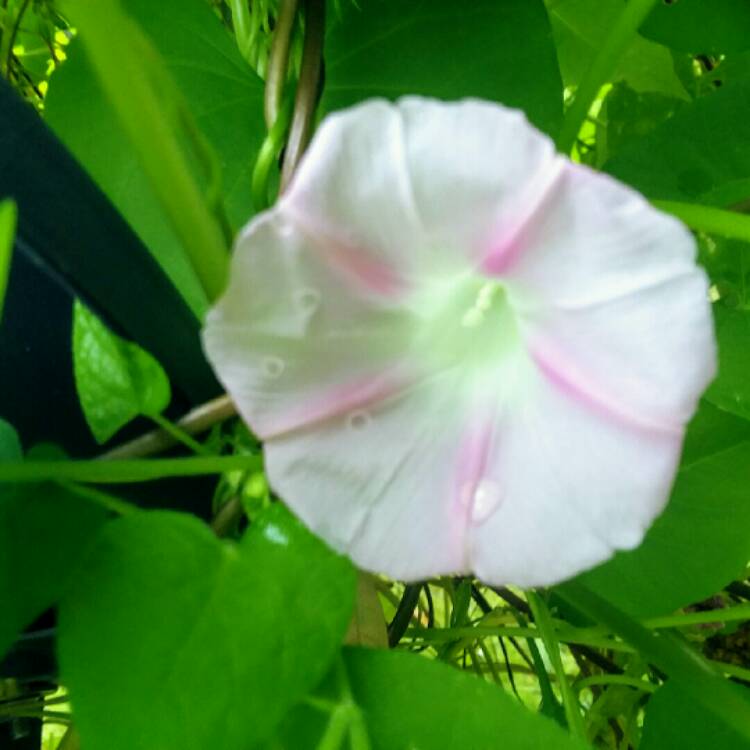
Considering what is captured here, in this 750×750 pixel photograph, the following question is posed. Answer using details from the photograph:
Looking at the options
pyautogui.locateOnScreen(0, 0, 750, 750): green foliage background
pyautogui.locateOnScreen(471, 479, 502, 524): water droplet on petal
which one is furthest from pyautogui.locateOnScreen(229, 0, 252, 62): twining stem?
pyautogui.locateOnScreen(471, 479, 502, 524): water droplet on petal

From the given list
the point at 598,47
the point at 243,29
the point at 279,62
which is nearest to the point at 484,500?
the point at 279,62

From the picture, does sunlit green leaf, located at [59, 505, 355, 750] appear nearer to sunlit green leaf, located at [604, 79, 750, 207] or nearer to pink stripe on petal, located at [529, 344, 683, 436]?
pink stripe on petal, located at [529, 344, 683, 436]

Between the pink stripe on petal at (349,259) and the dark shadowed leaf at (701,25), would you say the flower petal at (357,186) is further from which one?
the dark shadowed leaf at (701,25)

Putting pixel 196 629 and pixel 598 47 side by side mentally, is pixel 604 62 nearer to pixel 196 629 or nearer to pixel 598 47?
pixel 598 47

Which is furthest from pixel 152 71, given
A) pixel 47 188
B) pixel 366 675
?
pixel 366 675

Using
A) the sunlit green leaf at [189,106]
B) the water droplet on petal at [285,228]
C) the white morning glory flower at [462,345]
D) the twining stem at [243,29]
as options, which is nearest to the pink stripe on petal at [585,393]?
the white morning glory flower at [462,345]

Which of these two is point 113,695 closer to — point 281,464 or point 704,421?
point 281,464

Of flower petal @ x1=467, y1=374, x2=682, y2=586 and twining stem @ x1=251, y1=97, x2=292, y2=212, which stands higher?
twining stem @ x1=251, y1=97, x2=292, y2=212
